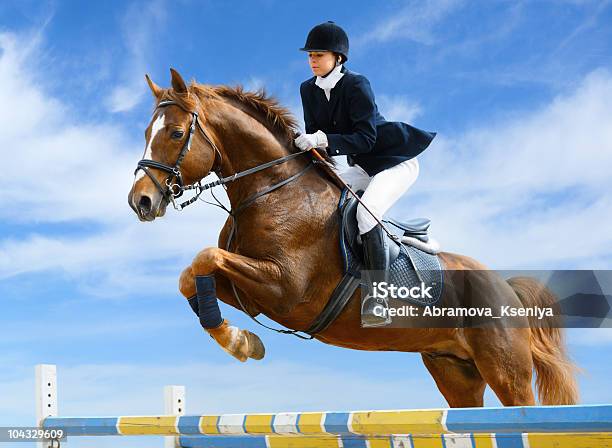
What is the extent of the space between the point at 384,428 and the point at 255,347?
1329mm

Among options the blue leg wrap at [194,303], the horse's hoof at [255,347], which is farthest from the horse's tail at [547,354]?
the blue leg wrap at [194,303]

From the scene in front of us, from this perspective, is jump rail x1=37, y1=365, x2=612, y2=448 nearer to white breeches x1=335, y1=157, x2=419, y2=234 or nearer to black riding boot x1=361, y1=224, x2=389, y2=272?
black riding boot x1=361, y1=224, x2=389, y2=272

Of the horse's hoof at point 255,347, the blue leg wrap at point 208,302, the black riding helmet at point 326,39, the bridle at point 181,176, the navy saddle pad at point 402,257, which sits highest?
the black riding helmet at point 326,39

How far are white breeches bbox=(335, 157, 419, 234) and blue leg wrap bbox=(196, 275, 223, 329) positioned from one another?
3.29ft

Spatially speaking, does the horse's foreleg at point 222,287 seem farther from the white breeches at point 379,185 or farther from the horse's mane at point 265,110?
the horse's mane at point 265,110

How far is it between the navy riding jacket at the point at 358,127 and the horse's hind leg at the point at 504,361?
50.6 inches

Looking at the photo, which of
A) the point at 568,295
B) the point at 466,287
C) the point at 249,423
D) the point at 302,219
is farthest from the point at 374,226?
the point at 568,295

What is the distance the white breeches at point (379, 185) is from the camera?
4.61m

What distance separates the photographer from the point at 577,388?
559 cm

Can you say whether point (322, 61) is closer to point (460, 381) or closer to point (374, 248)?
point (374, 248)

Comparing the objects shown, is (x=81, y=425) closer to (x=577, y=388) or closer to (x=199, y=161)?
(x=199, y=161)

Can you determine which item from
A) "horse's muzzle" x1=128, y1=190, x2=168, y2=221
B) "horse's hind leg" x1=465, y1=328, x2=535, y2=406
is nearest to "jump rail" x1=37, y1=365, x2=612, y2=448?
"horse's muzzle" x1=128, y1=190, x2=168, y2=221

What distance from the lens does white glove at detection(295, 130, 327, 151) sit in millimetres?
4617

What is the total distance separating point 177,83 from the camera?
14.6 feet
